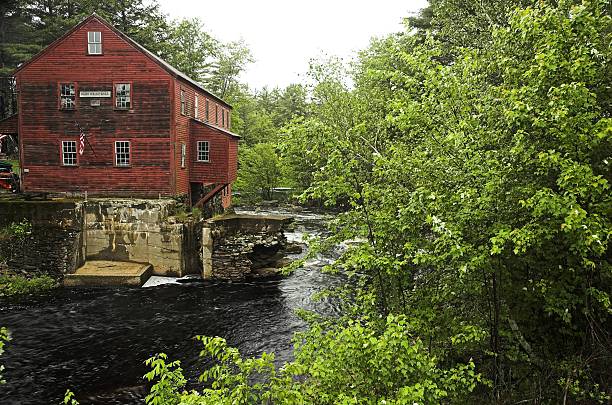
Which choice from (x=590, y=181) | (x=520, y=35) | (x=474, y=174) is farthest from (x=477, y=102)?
(x=590, y=181)

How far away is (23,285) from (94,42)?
13.7 m

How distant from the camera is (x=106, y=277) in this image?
22734mm

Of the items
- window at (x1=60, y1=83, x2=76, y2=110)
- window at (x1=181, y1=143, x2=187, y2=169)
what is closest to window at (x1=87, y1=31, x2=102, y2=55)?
window at (x1=60, y1=83, x2=76, y2=110)

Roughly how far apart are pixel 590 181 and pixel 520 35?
2698 millimetres

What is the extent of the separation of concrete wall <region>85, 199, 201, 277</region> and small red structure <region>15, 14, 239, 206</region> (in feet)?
7.37

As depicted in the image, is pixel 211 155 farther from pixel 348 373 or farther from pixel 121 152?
pixel 348 373

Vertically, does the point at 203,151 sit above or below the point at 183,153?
above

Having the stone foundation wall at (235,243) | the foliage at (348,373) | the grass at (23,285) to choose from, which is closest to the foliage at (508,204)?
the foliage at (348,373)

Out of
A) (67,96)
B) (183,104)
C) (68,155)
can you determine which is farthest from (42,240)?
(183,104)

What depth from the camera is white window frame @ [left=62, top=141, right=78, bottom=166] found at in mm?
26797

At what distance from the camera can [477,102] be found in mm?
8367

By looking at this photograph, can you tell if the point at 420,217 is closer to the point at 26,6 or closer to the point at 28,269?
the point at 28,269

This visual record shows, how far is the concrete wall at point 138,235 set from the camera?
24484 mm

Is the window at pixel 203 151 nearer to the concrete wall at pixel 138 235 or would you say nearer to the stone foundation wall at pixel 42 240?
the concrete wall at pixel 138 235
